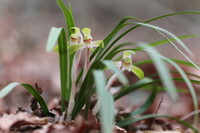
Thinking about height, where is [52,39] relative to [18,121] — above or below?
above

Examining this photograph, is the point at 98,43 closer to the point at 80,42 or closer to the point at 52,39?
the point at 80,42

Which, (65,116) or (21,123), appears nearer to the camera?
(21,123)

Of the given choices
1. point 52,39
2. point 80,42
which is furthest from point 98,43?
point 52,39

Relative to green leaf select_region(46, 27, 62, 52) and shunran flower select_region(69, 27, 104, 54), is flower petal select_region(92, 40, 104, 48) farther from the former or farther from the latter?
green leaf select_region(46, 27, 62, 52)

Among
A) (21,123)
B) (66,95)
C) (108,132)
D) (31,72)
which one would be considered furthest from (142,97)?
(108,132)

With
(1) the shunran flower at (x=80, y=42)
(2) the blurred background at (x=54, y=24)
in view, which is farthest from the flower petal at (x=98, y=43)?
(2) the blurred background at (x=54, y=24)

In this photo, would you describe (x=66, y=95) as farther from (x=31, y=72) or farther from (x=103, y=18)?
(x=103, y=18)

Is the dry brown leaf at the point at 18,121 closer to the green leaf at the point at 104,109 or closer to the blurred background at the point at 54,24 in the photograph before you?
the green leaf at the point at 104,109

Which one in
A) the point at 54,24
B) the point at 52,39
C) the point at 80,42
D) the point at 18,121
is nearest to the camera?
the point at 52,39
